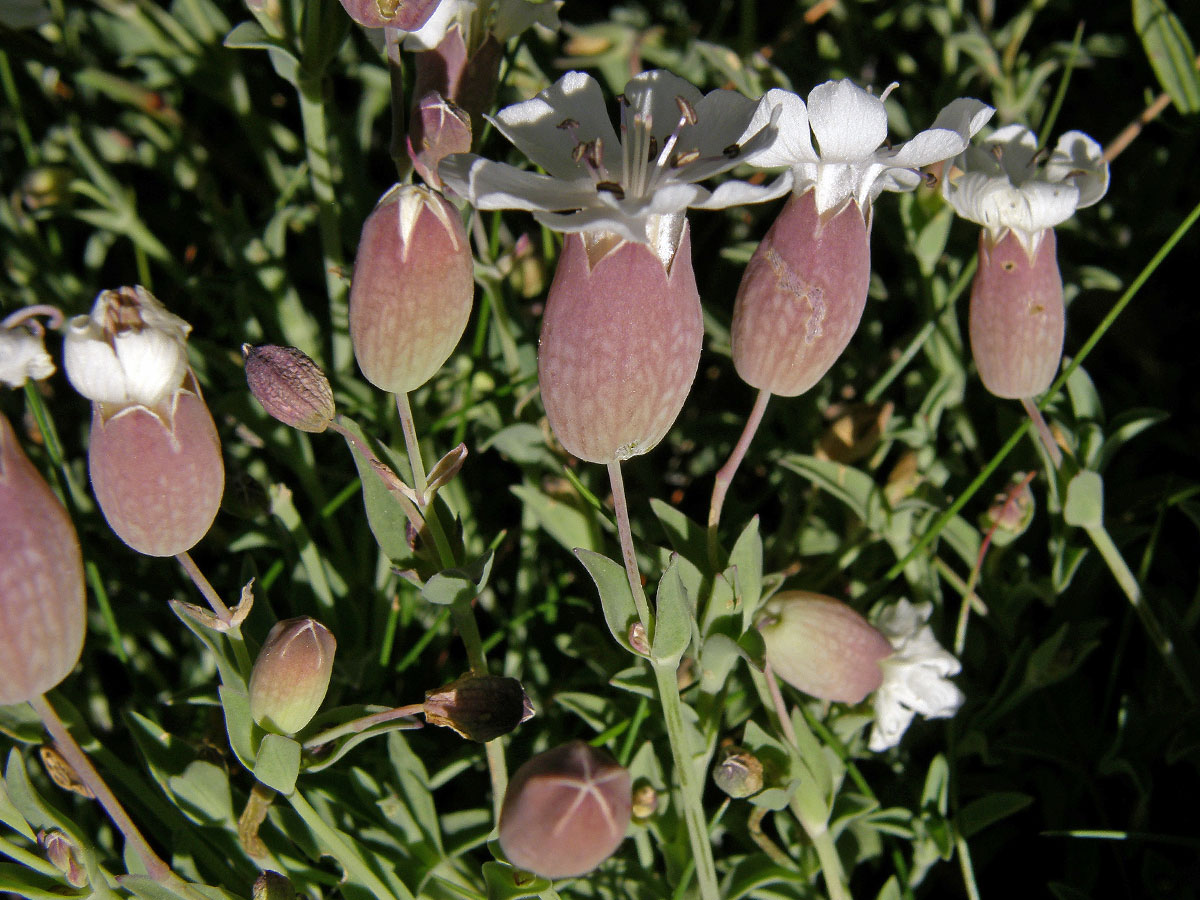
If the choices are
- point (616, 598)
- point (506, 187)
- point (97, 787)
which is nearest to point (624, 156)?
point (506, 187)

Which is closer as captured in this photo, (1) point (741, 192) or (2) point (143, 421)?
(1) point (741, 192)

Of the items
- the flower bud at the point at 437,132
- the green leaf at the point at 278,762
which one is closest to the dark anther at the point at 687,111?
the flower bud at the point at 437,132

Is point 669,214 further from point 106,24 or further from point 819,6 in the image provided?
point 106,24

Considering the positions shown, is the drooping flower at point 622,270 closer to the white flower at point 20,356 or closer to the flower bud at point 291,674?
the flower bud at point 291,674

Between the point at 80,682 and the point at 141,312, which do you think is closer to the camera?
the point at 141,312

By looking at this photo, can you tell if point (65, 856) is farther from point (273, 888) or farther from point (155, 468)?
point (155, 468)

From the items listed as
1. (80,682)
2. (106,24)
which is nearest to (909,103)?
(106,24)
